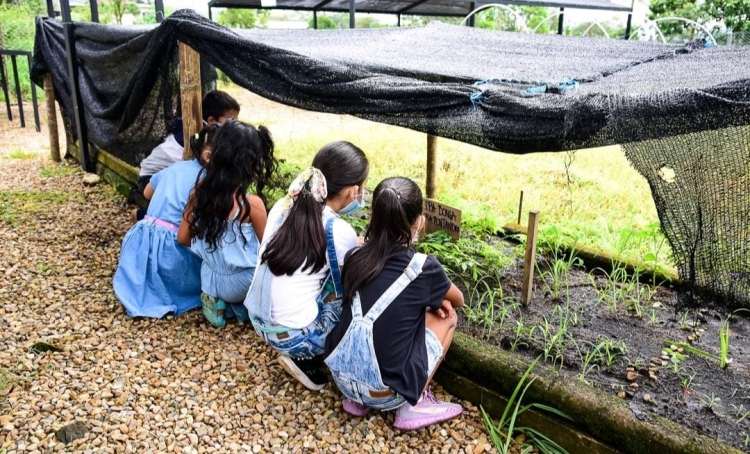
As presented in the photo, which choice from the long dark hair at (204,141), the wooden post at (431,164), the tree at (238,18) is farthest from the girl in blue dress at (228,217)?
the tree at (238,18)

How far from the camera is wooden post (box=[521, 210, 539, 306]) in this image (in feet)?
8.51

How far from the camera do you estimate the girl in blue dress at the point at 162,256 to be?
3.07m

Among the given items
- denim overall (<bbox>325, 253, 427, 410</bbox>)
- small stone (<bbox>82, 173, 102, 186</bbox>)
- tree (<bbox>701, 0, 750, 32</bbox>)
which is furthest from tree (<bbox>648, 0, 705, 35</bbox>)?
denim overall (<bbox>325, 253, 427, 410</bbox>)

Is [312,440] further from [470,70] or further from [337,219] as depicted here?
[470,70]

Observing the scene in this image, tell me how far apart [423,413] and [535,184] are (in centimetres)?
338

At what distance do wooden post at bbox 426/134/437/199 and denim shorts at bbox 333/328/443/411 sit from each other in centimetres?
210

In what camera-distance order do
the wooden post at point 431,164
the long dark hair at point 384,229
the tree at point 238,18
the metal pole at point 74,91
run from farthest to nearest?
the tree at point 238,18
the metal pole at point 74,91
the wooden post at point 431,164
the long dark hair at point 384,229

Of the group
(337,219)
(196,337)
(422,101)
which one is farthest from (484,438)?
(196,337)

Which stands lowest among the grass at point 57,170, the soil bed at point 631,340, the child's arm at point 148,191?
the soil bed at point 631,340

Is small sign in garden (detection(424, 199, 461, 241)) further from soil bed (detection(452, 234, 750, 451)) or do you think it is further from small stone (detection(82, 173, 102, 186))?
small stone (detection(82, 173, 102, 186))

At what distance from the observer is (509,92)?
2.08m

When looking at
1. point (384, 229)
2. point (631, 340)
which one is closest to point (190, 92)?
point (384, 229)

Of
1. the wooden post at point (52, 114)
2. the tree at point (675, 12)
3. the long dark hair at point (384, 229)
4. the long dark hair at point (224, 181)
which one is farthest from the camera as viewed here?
the tree at point (675, 12)

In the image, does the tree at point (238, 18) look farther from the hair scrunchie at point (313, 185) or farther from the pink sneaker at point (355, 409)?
the pink sneaker at point (355, 409)
